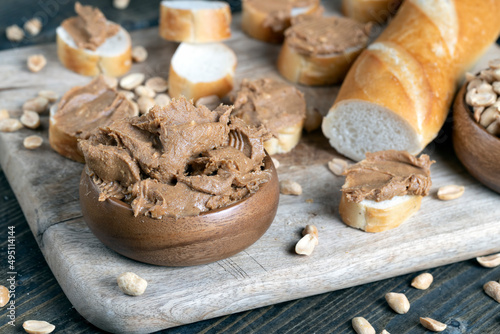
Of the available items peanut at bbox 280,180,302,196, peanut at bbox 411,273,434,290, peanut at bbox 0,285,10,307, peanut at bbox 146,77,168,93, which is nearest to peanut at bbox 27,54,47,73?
peanut at bbox 146,77,168,93

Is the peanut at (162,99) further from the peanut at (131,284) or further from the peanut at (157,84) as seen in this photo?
the peanut at (131,284)

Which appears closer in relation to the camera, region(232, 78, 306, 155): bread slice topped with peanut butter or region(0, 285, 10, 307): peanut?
region(0, 285, 10, 307): peanut

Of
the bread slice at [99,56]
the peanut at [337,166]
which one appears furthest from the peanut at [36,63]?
the peanut at [337,166]

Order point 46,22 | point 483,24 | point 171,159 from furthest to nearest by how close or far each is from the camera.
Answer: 1. point 46,22
2. point 483,24
3. point 171,159

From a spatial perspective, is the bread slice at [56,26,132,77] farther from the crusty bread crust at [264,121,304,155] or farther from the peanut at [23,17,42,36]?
the crusty bread crust at [264,121,304,155]

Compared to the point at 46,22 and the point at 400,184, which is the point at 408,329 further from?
the point at 46,22

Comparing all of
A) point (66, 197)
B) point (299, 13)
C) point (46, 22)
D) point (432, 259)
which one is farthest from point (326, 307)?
point (46, 22)
